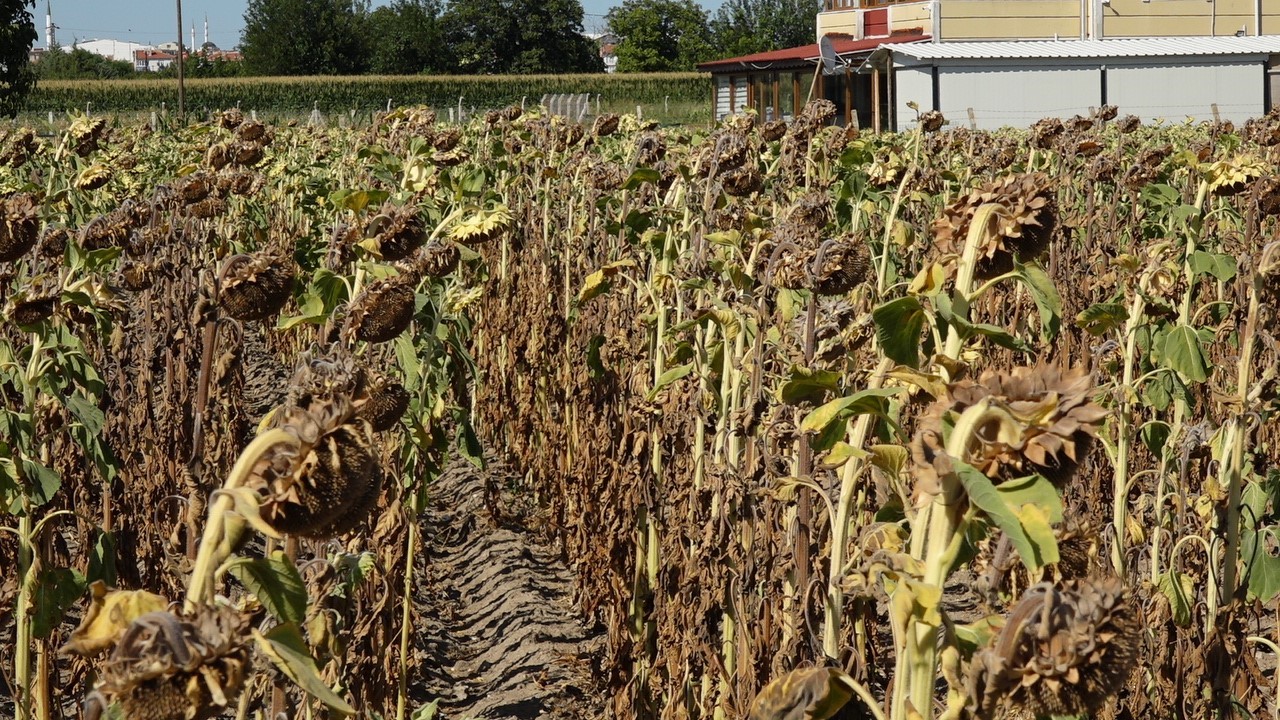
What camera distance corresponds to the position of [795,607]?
288 cm

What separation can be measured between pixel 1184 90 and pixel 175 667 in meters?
34.3

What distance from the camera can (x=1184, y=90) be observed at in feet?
107

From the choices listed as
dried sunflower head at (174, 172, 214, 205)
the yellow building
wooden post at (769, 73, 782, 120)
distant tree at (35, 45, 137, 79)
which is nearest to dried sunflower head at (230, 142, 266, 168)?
dried sunflower head at (174, 172, 214, 205)

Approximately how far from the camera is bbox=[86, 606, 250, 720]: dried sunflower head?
1.17 meters

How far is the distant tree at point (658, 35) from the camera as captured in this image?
8125cm

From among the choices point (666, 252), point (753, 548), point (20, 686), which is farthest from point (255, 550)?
point (753, 548)

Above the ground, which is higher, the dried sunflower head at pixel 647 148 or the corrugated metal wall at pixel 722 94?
the corrugated metal wall at pixel 722 94

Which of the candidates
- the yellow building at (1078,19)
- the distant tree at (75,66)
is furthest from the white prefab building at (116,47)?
the yellow building at (1078,19)

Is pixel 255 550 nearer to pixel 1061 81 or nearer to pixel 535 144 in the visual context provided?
pixel 535 144

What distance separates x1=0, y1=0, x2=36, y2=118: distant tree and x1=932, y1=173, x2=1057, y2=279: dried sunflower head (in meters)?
35.7

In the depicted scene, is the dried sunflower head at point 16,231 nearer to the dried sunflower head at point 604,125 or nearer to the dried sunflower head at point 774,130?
the dried sunflower head at point 774,130

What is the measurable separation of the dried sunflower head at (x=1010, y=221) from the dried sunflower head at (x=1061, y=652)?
65 cm

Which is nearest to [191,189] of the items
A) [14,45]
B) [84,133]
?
[84,133]

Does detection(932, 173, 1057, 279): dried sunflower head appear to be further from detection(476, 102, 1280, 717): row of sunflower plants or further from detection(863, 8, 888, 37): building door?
detection(863, 8, 888, 37): building door
